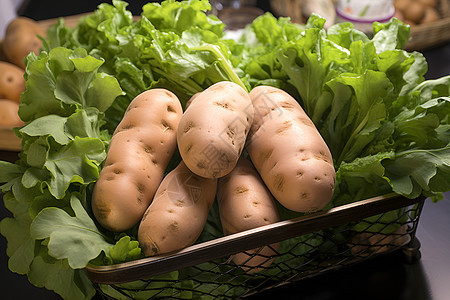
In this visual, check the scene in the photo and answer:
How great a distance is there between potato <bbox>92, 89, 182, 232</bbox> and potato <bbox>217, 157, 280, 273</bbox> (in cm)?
12

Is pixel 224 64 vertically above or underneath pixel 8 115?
above

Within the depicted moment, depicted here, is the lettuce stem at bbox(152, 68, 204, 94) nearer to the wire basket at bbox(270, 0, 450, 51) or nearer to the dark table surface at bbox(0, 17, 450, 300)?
the dark table surface at bbox(0, 17, 450, 300)

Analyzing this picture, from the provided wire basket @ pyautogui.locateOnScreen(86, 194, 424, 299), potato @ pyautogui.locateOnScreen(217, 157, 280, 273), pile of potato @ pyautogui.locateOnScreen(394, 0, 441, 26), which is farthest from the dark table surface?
pile of potato @ pyautogui.locateOnScreen(394, 0, 441, 26)

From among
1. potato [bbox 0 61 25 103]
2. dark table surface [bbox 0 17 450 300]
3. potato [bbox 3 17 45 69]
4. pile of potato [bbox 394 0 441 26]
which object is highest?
pile of potato [bbox 394 0 441 26]

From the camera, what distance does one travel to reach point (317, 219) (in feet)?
2.27

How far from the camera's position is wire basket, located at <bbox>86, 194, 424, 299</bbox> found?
651 mm

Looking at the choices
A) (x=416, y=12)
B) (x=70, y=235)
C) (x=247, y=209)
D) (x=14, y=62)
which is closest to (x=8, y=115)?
(x=14, y=62)

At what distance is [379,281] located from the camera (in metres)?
0.86

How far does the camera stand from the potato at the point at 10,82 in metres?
1.23

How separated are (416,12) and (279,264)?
3.96 feet

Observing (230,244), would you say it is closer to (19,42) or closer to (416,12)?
(19,42)

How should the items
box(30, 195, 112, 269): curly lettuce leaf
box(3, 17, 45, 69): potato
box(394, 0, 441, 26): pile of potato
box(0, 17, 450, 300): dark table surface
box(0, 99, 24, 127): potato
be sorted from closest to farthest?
box(30, 195, 112, 269): curly lettuce leaf < box(0, 17, 450, 300): dark table surface < box(0, 99, 24, 127): potato < box(3, 17, 45, 69): potato < box(394, 0, 441, 26): pile of potato

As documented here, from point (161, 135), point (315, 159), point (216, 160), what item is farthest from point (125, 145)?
point (315, 159)

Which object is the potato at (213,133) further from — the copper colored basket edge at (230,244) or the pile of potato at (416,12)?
the pile of potato at (416,12)
